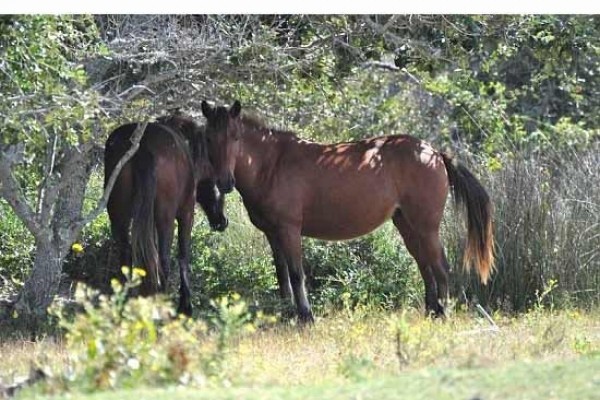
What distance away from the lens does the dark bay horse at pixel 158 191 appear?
10945 millimetres

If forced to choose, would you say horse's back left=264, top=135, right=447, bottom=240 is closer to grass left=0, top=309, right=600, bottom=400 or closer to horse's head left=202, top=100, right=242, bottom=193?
horse's head left=202, top=100, right=242, bottom=193

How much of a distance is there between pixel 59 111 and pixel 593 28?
515 centimetres

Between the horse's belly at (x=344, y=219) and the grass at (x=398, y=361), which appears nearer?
the grass at (x=398, y=361)

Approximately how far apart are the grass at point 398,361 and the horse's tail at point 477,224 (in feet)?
2.37

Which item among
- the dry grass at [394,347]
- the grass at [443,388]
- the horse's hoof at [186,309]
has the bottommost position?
the grass at [443,388]

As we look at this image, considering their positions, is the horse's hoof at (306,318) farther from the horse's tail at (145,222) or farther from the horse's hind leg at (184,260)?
the horse's tail at (145,222)

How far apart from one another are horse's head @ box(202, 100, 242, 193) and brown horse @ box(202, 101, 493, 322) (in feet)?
0.35

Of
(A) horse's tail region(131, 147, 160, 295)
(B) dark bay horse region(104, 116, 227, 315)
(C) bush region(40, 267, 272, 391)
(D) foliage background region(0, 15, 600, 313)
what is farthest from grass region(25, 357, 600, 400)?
(B) dark bay horse region(104, 116, 227, 315)

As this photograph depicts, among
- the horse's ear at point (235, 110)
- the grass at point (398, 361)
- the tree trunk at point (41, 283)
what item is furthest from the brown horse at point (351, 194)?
the tree trunk at point (41, 283)

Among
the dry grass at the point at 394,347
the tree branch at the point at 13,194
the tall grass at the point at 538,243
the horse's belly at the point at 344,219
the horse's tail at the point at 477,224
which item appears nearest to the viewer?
the dry grass at the point at 394,347

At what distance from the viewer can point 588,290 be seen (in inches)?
487

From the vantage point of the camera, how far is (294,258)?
11.6 meters

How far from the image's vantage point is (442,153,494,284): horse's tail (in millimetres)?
11719
